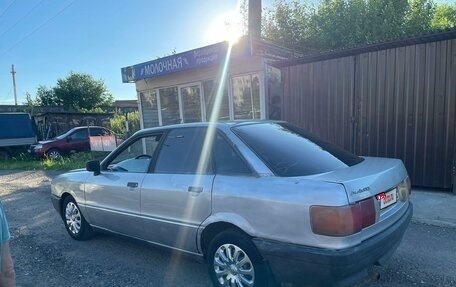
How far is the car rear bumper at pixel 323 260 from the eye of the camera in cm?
256

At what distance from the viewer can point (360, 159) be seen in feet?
12.4

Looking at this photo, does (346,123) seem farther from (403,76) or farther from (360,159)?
(360,159)

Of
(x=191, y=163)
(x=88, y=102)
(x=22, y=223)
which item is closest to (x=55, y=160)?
(x=22, y=223)

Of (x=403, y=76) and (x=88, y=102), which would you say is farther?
(x=88, y=102)

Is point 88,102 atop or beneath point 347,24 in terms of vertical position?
beneath

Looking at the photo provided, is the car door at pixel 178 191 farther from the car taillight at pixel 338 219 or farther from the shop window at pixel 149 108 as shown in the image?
the shop window at pixel 149 108

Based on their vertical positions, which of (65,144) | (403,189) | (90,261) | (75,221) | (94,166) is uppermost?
(94,166)

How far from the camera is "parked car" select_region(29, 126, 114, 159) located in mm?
16500

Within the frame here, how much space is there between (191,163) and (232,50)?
6213mm

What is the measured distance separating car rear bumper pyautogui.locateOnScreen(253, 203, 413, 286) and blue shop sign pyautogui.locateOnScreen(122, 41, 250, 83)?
6.72 metres

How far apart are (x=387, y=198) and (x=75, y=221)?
4266 mm

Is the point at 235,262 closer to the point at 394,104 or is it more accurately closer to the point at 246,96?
the point at 394,104

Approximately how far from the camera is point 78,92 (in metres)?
35.0

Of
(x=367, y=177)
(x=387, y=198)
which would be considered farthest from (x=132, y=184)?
(x=387, y=198)
